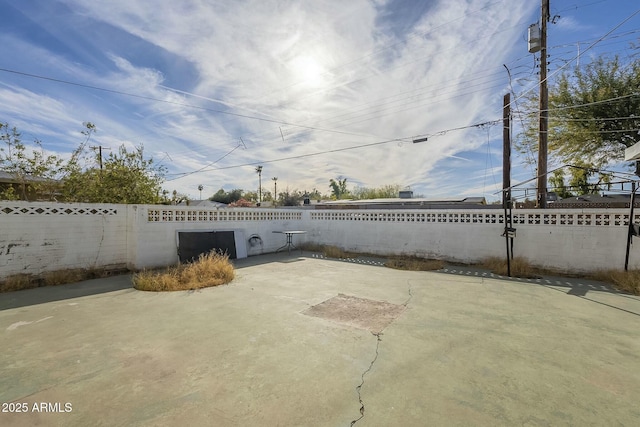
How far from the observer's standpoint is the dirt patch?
Result: 3.65 metres

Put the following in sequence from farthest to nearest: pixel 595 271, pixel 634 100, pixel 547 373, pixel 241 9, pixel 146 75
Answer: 1. pixel 634 100
2. pixel 146 75
3. pixel 241 9
4. pixel 595 271
5. pixel 547 373

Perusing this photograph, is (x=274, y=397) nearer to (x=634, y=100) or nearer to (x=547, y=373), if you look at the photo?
(x=547, y=373)

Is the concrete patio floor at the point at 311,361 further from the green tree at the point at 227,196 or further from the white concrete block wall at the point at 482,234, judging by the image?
the green tree at the point at 227,196

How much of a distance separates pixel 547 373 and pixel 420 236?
6.92 m

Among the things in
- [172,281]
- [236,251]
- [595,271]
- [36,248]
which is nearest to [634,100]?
[595,271]

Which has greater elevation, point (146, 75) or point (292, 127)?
point (146, 75)

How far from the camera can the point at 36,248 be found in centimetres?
578

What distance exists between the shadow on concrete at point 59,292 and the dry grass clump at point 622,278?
32.0ft

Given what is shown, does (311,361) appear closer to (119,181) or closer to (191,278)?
(191,278)

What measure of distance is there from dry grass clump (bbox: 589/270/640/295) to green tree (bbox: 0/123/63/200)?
14.1 metres

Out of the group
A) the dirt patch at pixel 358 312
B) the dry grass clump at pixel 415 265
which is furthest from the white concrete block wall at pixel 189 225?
the dirt patch at pixel 358 312

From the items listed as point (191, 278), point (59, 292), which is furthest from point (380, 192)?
point (59, 292)

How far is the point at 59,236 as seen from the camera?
608cm

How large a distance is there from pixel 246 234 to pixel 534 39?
36.1ft
